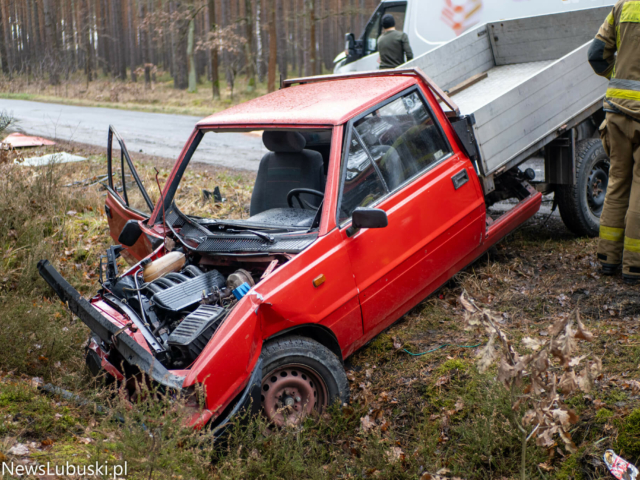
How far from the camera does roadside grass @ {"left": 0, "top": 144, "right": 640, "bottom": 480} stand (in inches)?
107

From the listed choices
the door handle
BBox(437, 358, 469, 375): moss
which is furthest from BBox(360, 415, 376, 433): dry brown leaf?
the door handle

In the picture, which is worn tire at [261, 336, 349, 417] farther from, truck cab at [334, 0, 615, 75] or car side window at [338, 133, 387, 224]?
truck cab at [334, 0, 615, 75]

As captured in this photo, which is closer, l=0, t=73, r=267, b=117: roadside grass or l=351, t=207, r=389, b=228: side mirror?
l=351, t=207, r=389, b=228: side mirror

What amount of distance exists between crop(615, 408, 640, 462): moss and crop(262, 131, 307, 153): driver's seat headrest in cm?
286

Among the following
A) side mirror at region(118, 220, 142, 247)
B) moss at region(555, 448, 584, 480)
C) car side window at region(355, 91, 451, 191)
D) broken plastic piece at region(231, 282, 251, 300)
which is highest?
car side window at region(355, 91, 451, 191)

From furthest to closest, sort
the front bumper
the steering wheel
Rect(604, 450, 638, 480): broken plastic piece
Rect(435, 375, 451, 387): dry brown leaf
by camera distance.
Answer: the steering wheel → Rect(435, 375, 451, 387): dry brown leaf → the front bumper → Rect(604, 450, 638, 480): broken plastic piece

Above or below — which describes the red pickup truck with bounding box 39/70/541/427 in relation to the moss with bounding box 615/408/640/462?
above

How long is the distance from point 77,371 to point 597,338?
354cm

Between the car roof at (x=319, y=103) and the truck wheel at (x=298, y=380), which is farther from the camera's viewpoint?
the car roof at (x=319, y=103)

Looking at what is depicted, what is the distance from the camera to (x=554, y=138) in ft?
17.1

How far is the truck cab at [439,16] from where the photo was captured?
815 centimetres

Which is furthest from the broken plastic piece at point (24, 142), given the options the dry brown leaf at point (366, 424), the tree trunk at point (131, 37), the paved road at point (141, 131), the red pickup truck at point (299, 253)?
the tree trunk at point (131, 37)

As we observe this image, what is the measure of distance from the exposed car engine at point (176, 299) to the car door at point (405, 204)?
31.8 inches

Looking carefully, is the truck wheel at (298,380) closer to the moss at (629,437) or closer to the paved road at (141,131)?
the moss at (629,437)
